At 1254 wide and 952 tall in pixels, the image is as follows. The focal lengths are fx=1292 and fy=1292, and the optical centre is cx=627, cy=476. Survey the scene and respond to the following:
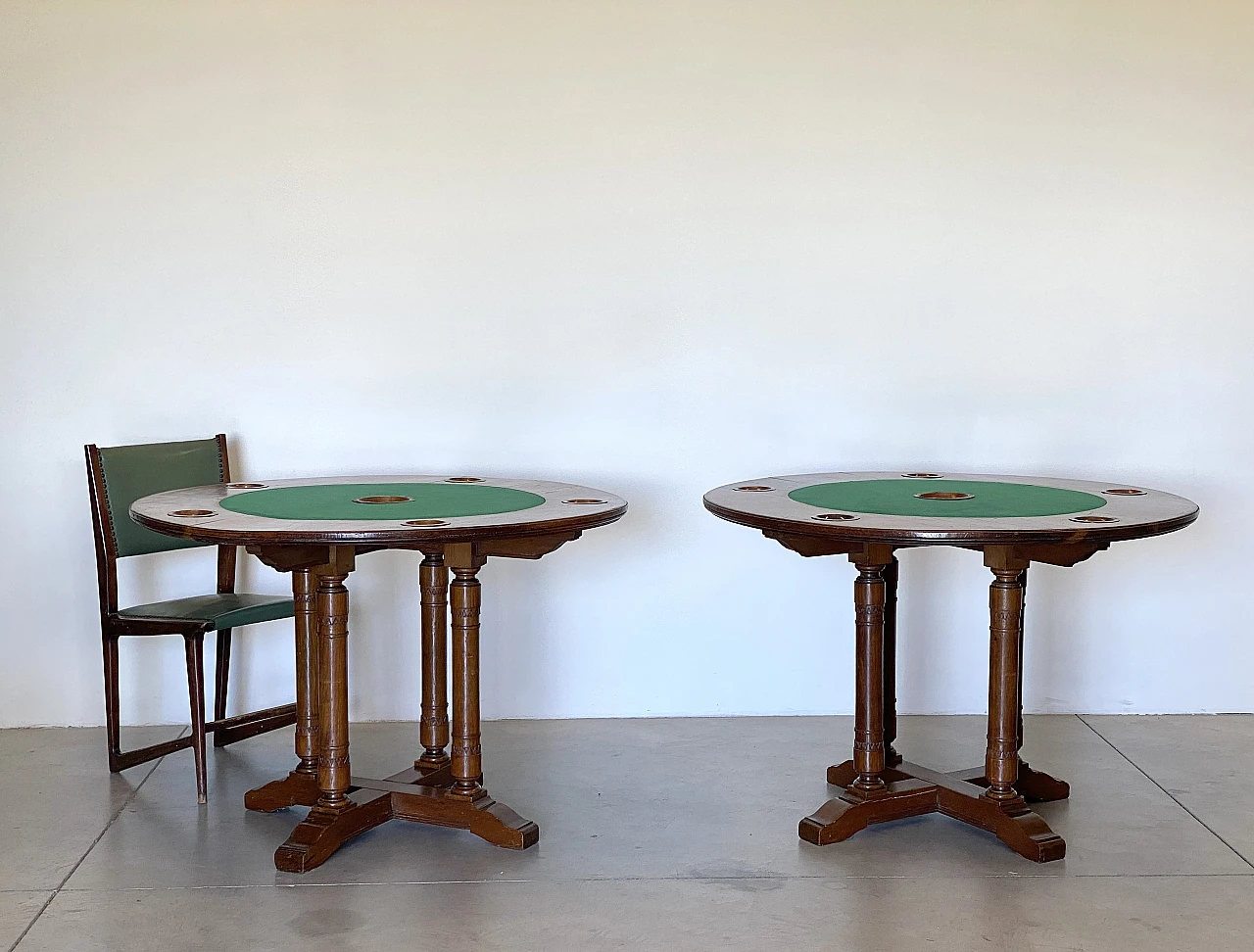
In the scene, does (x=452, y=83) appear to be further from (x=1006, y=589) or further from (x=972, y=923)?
(x=972, y=923)

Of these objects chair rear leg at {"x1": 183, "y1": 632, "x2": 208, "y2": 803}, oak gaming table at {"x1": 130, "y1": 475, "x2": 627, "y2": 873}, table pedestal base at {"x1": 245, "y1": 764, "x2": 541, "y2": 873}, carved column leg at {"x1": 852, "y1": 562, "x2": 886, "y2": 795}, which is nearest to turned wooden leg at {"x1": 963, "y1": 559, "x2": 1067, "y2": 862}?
carved column leg at {"x1": 852, "y1": 562, "x2": 886, "y2": 795}

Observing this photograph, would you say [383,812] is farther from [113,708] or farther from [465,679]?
[113,708]

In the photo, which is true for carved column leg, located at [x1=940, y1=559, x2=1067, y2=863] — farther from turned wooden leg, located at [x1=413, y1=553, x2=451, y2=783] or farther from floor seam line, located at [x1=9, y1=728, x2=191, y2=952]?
floor seam line, located at [x1=9, y1=728, x2=191, y2=952]

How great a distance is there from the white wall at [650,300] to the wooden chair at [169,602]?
290mm

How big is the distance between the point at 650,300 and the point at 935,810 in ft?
6.64

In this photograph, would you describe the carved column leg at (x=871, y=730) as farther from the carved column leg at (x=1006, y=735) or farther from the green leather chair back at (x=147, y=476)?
the green leather chair back at (x=147, y=476)

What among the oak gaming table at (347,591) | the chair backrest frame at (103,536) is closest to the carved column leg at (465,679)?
the oak gaming table at (347,591)

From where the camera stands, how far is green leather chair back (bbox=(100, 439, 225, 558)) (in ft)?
13.7

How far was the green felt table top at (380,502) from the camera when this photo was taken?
335 cm

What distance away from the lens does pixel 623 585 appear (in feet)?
15.7

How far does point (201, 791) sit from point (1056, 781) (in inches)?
101

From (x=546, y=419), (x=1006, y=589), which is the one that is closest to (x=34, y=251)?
(x=546, y=419)

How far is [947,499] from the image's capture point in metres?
3.67

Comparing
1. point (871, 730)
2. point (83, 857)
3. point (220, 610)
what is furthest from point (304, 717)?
point (871, 730)
